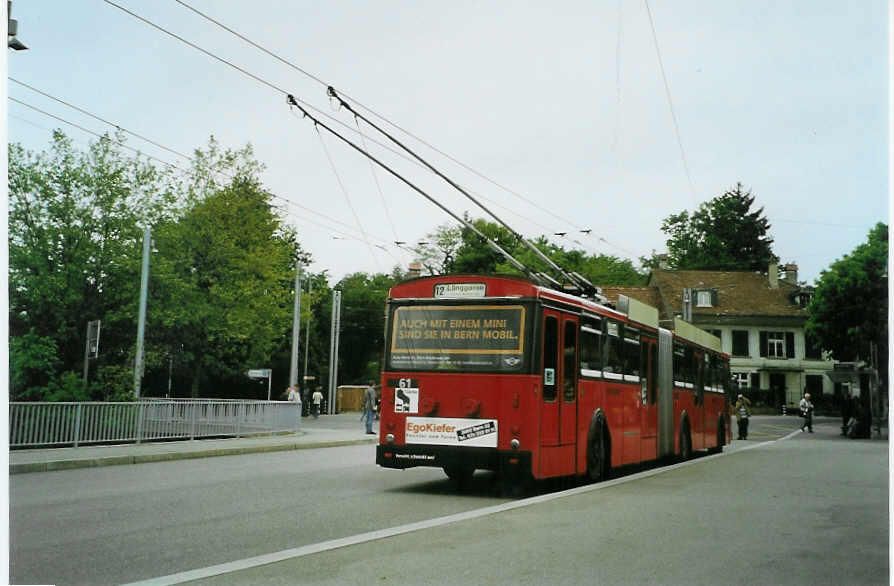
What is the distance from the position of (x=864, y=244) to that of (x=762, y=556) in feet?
7.88

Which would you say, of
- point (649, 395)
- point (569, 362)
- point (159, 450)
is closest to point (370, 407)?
point (159, 450)

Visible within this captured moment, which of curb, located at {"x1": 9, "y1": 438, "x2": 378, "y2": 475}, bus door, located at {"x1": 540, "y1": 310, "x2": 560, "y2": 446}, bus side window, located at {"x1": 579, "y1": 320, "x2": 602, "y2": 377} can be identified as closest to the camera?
bus door, located at {"x1": 540, "y1": 310, "x2": 560, "y2": 446}

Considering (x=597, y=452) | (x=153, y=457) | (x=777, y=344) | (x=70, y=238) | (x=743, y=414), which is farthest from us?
(x=743, y=414)

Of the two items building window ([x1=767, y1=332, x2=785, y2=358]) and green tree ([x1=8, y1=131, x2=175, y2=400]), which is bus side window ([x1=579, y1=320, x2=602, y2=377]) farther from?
green tree ([x1=8, y1=131, x2=175, y2=400])

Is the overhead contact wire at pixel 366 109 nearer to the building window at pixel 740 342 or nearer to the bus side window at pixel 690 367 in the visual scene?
the bus side window at pixel 690 367

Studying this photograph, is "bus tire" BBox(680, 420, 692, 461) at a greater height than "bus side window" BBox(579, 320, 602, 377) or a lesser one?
lesser

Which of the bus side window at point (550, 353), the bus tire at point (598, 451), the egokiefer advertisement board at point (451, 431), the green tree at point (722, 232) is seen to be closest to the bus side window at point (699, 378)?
the green tree at point (722, 232)

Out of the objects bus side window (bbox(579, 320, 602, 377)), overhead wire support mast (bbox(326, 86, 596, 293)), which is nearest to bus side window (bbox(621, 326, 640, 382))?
overhead wire support mast (bbox(326, 86, 596, 293))

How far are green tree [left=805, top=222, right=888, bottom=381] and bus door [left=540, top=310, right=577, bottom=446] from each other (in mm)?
2769

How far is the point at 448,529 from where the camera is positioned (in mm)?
7656

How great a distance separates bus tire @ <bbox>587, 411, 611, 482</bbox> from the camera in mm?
12086

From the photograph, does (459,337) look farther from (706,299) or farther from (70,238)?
(706,299)

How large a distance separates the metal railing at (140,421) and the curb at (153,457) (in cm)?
110

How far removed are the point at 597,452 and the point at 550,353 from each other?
2.17m
